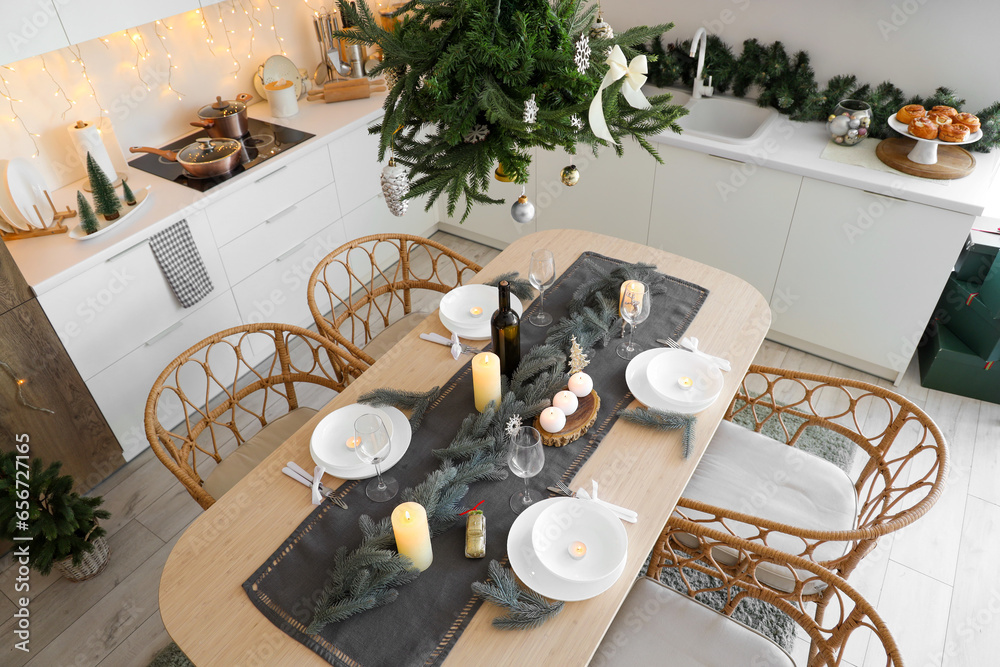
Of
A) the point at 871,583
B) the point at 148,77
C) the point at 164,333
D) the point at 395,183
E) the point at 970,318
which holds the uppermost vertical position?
the point at 395,183

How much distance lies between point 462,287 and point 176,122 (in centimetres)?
180

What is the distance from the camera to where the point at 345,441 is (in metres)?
1.63

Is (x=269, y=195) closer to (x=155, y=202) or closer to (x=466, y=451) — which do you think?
(x=155, y=202)

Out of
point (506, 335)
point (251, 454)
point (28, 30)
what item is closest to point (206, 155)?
point (28, 30)

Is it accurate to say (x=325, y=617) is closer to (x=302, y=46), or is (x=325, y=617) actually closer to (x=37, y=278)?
(x=37, y=278)

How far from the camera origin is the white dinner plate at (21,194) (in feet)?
7.50

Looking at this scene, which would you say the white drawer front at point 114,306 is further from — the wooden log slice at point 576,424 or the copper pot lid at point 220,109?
the wooden log slice at point 576,424

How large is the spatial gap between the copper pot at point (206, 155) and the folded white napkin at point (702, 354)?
1893 mm

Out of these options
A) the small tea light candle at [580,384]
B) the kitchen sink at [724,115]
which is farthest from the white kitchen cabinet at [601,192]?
the small tea light candle at [580,384]

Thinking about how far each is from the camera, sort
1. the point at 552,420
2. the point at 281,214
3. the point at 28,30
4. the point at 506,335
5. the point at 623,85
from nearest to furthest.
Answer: the point at 623,85 < the point at 552,420 < the point at 506,335 < the point at 28,30 < the point at 281,214

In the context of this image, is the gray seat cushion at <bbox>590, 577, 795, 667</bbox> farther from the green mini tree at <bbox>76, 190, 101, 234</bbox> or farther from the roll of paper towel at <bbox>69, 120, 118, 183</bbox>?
the roll of paper towel at <bbox>69, 120, 118, 183</bbox>

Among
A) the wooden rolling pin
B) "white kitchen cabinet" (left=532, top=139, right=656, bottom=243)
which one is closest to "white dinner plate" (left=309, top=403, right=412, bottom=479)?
"white kitchen cabinet" (left=532, top=139, right=656, bottom=243)

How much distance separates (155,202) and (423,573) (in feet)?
6.27

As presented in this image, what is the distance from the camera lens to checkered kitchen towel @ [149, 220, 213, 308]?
2436mm
